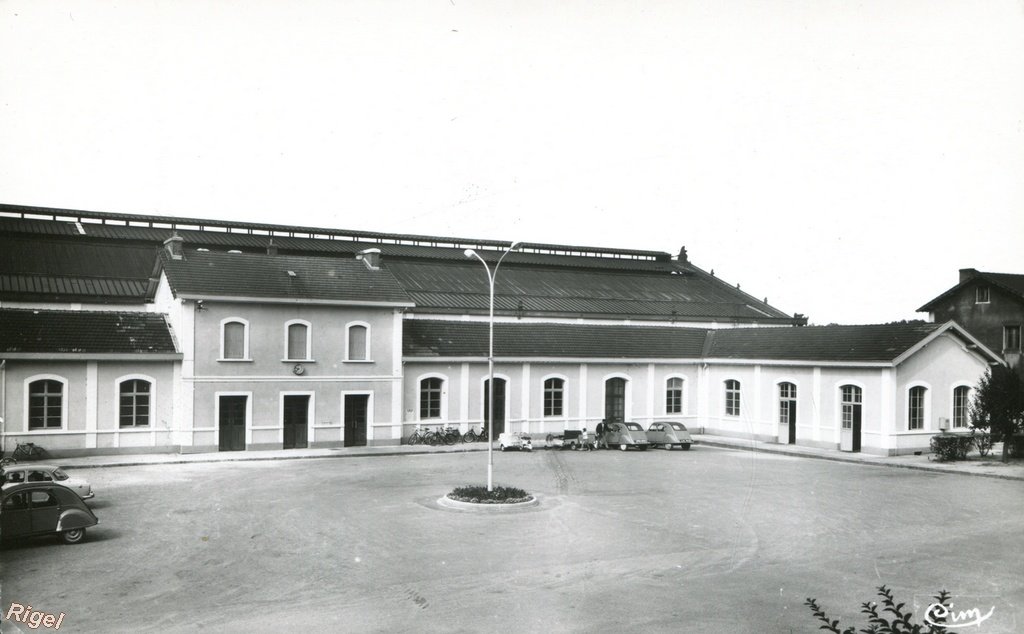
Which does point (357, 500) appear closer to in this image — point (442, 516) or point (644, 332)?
point (442, 516)

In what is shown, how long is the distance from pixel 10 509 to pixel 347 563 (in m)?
6.44

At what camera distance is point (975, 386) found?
34812 mm

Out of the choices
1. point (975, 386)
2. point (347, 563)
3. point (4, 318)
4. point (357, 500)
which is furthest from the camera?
point (975, 386)

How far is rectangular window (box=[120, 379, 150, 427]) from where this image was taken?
97.9ft

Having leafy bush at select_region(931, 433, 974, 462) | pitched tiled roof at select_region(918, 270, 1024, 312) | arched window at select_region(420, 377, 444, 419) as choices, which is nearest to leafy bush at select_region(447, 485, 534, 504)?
arched window at select_region(420, 377, 444, 419)

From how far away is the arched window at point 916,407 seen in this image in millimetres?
33594

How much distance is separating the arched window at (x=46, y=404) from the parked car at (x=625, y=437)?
833 inches

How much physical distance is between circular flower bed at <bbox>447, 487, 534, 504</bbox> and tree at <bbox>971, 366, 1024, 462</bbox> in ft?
63.2

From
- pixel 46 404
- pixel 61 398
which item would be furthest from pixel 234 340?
pixel 46 404

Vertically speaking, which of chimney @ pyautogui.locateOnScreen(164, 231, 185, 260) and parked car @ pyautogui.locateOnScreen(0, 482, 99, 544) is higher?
chimney @ pyautogui.locateOnScreen(164, 231, 185, 260)

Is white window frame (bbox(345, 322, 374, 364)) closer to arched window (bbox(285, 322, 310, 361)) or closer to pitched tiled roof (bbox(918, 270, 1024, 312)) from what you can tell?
arched window (bbox(285, 322, 310, 361))

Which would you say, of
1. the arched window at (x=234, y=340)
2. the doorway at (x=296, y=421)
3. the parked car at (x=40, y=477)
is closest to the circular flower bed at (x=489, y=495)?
the parked car at (x=40, y=477)

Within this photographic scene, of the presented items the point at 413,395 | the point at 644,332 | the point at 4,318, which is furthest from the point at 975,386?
the point at 4,318

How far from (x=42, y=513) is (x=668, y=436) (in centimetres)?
2558
